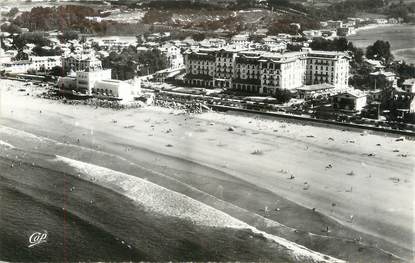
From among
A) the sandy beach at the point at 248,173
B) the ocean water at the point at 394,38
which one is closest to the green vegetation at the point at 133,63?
the sandy beach at the point at 248,173

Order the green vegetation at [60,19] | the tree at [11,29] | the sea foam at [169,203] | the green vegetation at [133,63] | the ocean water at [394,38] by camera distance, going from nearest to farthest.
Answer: the sea foam at [169,203]
the green vegetation at [133,63]
the ocean water at [394,38]
the green vegetation at [60,19]
the tree at [11,29]

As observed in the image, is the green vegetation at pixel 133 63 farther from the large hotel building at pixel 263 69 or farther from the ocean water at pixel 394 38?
the ocean water at pixel 394 38

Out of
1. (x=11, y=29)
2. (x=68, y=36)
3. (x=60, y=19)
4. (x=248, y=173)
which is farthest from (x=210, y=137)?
(x=11, y=29)

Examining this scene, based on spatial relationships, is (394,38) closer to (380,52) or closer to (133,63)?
(380,52)

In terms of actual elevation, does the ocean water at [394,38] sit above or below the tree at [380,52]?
above

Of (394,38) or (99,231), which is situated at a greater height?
(394,38)

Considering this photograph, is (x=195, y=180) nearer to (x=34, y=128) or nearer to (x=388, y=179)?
(x=388, y=179)

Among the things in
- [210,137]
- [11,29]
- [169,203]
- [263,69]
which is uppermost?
[11,29]
